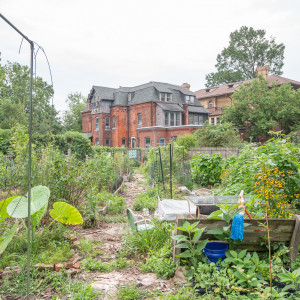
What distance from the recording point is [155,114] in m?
28.6

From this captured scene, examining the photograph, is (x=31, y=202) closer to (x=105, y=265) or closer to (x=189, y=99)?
(x=105, y=265)

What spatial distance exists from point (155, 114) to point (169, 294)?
26418 mm

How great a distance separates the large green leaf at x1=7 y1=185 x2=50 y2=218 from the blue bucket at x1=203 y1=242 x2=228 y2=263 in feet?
6.83

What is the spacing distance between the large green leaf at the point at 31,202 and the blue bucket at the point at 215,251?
2083 millimetres

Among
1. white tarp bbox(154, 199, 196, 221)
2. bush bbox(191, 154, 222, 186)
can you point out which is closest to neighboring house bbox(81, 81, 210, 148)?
bush bbox(191, 154, 222, 186)

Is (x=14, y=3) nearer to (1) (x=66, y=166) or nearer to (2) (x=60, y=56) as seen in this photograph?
(2) (x=60, y=56)

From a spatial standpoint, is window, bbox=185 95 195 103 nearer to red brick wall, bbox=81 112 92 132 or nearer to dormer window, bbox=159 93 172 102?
dormer window, bbox=159 93 172 102

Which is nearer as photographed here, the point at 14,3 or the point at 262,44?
the point at 14,3

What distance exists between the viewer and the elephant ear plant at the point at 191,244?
9.58ft

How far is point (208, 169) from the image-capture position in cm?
925

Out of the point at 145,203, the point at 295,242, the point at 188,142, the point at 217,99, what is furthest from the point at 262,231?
the point at 217,99

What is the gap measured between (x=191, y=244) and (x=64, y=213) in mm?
1957

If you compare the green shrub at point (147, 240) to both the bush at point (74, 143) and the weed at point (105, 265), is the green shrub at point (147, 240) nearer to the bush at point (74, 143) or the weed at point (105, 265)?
the weed at point (105, 265)

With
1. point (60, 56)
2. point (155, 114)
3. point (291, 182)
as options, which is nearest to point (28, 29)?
point (60, 56)
